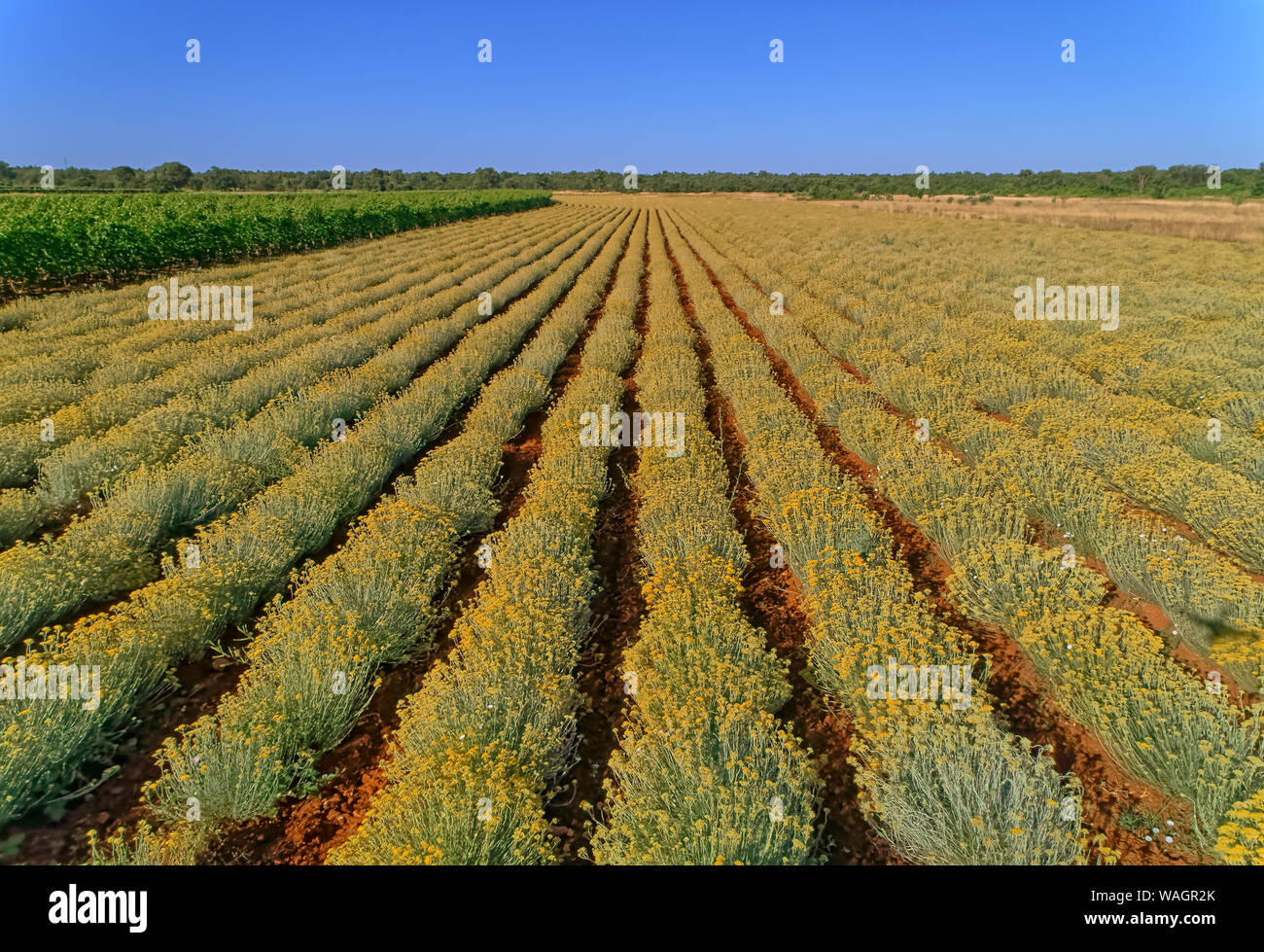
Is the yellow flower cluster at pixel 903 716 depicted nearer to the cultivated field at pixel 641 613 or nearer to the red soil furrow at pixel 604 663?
the cultivated field at pixel 641 613

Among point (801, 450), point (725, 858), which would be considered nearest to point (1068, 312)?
point (801, 450)

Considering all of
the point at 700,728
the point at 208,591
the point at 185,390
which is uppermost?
the point at 185,390

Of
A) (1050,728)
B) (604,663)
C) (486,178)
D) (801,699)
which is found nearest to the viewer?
(1050,728)

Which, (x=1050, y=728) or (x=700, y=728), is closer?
(x=700, y=728)

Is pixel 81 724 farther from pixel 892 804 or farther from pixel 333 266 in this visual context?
pixel 333 266

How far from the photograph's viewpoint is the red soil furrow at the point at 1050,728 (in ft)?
9.59

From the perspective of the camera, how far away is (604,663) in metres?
4.28

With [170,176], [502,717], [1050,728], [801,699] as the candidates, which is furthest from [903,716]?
[170,176]

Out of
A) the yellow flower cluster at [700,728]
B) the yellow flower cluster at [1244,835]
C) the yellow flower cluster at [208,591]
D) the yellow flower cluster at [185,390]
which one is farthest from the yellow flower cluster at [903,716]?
the yellow flower cluster at [185,390]

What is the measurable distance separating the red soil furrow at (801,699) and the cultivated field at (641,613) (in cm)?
3

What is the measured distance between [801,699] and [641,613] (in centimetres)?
137

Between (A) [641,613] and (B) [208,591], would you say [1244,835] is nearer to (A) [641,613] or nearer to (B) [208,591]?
(A) [641,613]

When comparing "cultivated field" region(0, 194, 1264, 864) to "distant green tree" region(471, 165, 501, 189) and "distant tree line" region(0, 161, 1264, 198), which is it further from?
"distant green tree" region(471, 165, 501, 189)

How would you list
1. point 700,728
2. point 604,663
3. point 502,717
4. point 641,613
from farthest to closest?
point 641,613 < point 604,663 < point 502,717 < point 700,728
